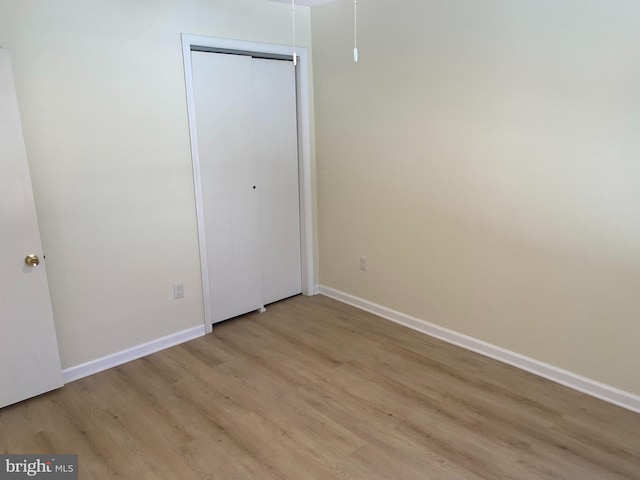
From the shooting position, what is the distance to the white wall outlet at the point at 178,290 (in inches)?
132

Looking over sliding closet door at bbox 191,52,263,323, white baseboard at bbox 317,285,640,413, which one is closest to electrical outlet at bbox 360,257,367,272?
white baseboard at bbox 317,285,640,413

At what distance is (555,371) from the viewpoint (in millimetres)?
2787

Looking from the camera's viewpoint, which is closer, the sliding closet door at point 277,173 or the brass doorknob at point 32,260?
the brass doorknob at point 32,260

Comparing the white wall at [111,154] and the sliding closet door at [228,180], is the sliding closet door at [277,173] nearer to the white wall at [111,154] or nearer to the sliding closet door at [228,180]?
the sliding closet door at [228,180]

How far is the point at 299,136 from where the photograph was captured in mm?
4023

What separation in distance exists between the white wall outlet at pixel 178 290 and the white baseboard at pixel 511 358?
1.45 meters

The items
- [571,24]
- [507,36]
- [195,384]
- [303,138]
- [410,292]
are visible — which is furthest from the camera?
[303,138]

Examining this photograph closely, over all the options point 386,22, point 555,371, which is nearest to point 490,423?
point 555,371

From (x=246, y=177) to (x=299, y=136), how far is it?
67 centimetres

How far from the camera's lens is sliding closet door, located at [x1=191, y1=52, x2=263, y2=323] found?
337 cm

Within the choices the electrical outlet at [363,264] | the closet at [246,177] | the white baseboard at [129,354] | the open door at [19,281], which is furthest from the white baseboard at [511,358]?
the open door at [19,281]

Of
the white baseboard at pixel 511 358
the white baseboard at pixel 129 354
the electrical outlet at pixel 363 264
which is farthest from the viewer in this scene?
the electrical outlet at pixel 363 264

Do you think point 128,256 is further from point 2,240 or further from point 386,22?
point 386,22

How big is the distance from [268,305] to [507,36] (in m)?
2.77
